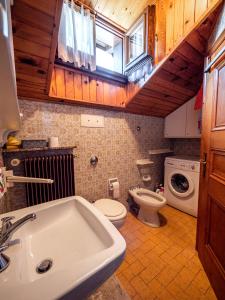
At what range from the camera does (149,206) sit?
6.02 ft

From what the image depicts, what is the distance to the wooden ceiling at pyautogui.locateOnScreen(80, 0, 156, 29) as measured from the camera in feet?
4.76

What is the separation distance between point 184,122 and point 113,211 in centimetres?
181

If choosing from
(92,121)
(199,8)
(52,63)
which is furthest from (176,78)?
(52,63)

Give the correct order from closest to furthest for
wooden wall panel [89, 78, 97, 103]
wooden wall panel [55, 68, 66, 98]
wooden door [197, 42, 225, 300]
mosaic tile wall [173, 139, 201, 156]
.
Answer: wooden door [197, 42, 225, 300]
wooden wall panel [55, 68, 66, 98]
wooden wall panel [89, 78, 97, 103]
mosaic tile wall [173, 139, 201, 156]

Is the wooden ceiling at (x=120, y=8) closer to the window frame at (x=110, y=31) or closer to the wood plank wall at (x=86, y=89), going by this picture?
the window frame at (x=110, y=31)

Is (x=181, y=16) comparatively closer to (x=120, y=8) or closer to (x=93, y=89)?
(x=120, y=8)

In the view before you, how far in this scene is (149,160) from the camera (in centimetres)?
250

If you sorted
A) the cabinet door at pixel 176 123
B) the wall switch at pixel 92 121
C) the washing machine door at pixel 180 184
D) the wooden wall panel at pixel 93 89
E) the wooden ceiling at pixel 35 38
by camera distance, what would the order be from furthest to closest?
the cabinet door at pixel 176 123
the washing machine door at pixel 180 184
the wall switch at pixel 92 121
the wooden wall panel at pixel 93 89
the wooden ceiling at pixel 35 38

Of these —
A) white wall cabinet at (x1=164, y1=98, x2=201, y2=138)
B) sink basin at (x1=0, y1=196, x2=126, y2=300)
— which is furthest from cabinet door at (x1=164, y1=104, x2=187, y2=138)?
sink basin at (x1=0, y1=196, x2=126, y2=300)

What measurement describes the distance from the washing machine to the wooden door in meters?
0.78

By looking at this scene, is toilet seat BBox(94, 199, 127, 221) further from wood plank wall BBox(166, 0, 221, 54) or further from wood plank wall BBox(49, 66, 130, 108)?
wood plank wall BBox(166, 0, 221, 54)

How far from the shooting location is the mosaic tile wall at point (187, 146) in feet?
8.28

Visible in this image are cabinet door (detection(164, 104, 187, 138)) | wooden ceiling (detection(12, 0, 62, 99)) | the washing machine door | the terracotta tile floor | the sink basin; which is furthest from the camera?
cabinet door (detection(164, 104, 187, 138))

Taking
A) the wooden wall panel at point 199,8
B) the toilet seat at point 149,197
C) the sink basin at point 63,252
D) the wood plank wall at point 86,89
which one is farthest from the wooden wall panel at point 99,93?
the toilet seat at point 149,197
